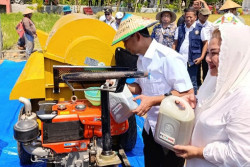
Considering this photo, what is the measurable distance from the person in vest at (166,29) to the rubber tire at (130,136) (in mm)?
2736

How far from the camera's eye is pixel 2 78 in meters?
6.11

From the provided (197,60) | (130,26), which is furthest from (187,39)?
(130,26)

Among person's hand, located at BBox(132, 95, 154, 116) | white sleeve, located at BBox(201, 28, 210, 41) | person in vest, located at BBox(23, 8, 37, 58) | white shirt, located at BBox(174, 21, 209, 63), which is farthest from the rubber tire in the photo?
person in vest, located at BBox(23, 8, 37, 58)

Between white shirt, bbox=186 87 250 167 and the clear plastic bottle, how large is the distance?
0.26ft

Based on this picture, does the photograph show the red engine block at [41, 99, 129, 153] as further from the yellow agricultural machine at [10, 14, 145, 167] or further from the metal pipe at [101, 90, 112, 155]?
the metal pipe at [101, 90, 112, 155]

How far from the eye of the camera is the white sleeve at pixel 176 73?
73.9 inches

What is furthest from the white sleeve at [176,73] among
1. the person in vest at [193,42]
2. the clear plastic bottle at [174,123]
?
the person in vest at [193,42]

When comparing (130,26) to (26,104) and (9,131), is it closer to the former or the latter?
(26,104)

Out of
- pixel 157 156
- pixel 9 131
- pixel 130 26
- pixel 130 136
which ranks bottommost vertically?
pixel 9 131

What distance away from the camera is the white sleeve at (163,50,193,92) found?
1.88 m

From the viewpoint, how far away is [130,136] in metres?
3.33

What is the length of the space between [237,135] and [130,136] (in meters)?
2.21

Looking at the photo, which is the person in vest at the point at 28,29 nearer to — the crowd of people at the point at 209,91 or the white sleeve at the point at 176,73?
the crowd of people at the point at 209,91

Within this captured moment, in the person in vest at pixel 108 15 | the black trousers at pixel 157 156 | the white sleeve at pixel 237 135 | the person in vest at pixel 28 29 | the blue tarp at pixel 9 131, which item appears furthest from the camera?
the person in vest at pixel 28 29
